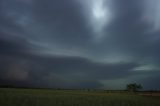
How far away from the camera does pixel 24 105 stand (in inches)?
1076

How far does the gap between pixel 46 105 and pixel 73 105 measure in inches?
153

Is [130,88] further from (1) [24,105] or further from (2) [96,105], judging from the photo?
(1) [24,105]

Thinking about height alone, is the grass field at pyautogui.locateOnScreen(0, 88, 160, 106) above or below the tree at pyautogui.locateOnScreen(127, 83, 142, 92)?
below

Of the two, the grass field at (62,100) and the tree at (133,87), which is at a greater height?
the tree at (133,87)

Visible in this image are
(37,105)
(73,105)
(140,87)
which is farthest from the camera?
(140,87)

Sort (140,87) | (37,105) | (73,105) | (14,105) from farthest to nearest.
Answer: (140,87), (73,105), (37,105), (14,105)

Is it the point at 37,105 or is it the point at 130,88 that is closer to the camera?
the point at 37,105

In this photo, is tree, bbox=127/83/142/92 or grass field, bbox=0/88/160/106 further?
tree, bbox=127/83/142/92

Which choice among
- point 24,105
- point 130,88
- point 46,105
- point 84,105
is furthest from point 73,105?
point 130,88

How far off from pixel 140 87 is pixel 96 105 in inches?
3244

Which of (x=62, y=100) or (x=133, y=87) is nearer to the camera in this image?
(x=62, y=100)

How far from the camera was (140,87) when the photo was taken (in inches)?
4333

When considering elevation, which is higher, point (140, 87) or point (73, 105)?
point (140, 87)

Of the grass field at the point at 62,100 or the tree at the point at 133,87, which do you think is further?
the tree at the point at 133,87
